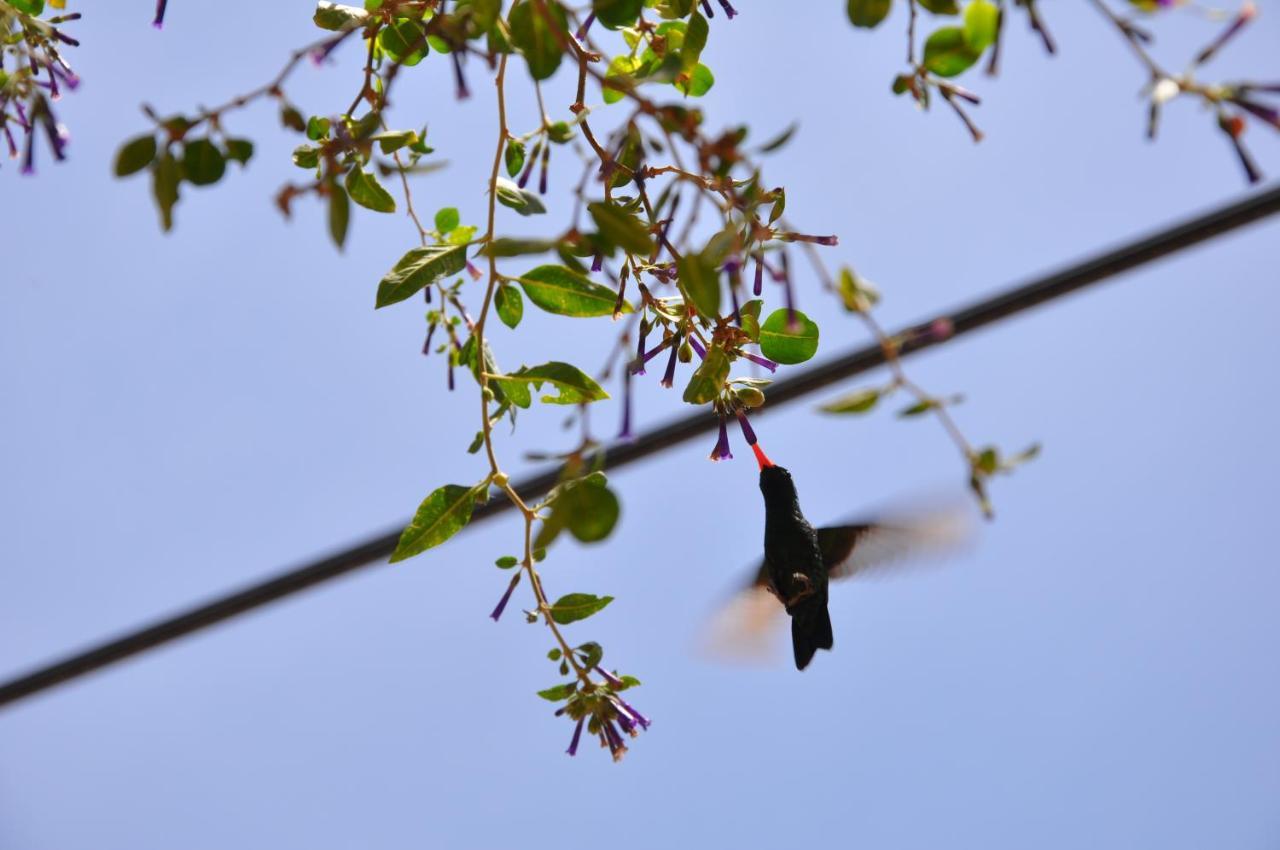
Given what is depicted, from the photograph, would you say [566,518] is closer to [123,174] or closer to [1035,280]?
[123,174]

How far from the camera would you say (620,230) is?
836 millimetres

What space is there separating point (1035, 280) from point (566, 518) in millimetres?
576

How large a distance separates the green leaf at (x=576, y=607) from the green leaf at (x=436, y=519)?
145 mm

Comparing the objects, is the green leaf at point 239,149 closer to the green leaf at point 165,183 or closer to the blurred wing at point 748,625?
the green leaf at point 165,183

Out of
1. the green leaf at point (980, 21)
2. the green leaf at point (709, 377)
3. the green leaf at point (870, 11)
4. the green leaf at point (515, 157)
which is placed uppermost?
the green leaf at point (515, 157)

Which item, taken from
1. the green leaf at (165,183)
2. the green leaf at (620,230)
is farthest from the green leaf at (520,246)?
the green leaf at (165,183)

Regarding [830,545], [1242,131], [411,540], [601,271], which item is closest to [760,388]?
[601,271]

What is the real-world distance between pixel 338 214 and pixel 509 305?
1.37 feet

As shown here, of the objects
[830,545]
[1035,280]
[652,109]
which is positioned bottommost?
[830,545]

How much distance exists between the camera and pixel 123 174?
2.99 feet

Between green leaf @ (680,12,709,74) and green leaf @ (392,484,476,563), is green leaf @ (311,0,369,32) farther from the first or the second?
green leaf @ (392,484,476,563)

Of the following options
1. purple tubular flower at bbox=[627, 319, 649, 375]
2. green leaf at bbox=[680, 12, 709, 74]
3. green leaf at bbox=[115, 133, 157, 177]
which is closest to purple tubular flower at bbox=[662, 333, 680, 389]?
purple tubular flower at bbox=[627, 319, 649, 375]

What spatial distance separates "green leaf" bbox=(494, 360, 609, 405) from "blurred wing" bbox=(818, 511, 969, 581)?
0.70 m

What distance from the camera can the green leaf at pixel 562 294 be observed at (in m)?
1.12
